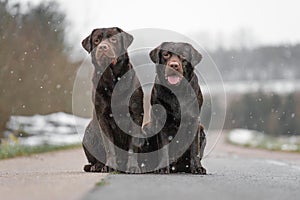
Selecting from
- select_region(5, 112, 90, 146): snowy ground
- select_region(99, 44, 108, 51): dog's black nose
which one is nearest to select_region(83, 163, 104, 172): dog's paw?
select_region(99, 44, 108, 51): dog's black nose

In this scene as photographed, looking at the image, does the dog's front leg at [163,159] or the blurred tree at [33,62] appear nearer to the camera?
the dog's front leg at [163,159]

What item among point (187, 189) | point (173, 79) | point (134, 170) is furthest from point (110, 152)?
point (187, 189)

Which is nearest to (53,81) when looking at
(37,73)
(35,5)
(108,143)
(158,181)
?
(37,73)

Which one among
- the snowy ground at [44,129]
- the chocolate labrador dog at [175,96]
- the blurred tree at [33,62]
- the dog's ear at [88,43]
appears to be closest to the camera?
the chocolate labrador dog at [175,96]

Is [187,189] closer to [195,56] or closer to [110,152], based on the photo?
[110,152]

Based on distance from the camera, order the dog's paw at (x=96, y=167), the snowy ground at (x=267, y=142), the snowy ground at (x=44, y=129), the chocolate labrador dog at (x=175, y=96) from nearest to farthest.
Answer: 1. the chocolate labrador dog at (x=175, y=96)
2. the dog's paw at (x=96, y=167)
3. the snowy ground at (x=44, y=129)
4. the snowy ground at (x=267, y=142)

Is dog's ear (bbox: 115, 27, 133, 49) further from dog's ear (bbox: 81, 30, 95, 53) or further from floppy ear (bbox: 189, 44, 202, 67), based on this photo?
floppy ear (bbox: 189, 44, 202, 67)

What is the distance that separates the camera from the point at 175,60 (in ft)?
24.4

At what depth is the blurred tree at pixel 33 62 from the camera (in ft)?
53.1

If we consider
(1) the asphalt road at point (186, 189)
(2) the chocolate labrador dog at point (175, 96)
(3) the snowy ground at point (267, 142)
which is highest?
(2) the chocolate labrador dog at point (175, 96)

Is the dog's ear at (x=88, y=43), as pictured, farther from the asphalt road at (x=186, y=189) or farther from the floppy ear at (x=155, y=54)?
the asphalt road at (x=186, y=189)

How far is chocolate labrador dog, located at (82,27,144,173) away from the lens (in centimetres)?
741

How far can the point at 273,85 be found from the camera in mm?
46562

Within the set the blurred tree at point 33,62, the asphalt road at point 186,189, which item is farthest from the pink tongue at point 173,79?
the blurred tree at point 33,62
